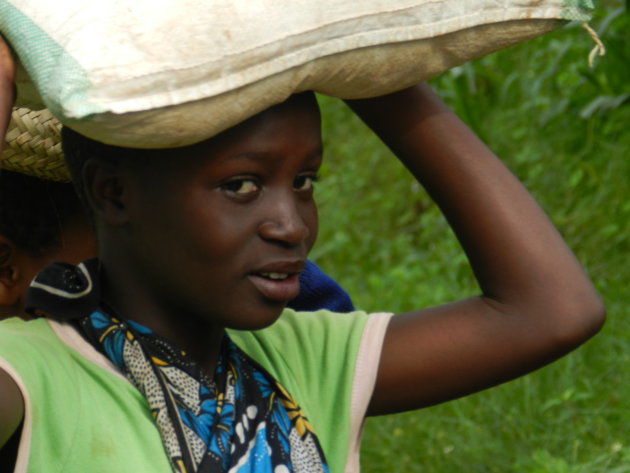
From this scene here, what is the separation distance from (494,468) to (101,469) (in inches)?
78.8

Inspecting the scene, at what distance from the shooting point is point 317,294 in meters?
2.69

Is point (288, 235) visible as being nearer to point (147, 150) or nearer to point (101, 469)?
point (147, 150)

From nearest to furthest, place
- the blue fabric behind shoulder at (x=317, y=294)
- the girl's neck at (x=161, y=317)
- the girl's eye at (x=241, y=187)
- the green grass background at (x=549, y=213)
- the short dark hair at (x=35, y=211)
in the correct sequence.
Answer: the girl's eye at (x=241, y=187) < the girl's neck at (x=161, y=317) < the short dark hair at (x=35, y=211) < the blue fabric behind shoulder at (x=317, y=294) < the green grass background at (x=549, y=213)

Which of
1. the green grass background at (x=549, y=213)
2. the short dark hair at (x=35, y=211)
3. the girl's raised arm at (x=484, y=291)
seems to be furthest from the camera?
the green grass background at (x=549, y=213)

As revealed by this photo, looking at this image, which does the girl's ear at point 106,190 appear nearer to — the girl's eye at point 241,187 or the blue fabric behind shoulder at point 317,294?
the girl's eye at point 241,187

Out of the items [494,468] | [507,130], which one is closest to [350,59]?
[494,468]

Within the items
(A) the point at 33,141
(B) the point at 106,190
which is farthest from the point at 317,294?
(B) the point at 106,190

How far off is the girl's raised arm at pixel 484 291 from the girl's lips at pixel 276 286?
34 cm

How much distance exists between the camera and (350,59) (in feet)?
6.03

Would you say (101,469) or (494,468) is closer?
(101,469)

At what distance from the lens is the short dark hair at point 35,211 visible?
2543 millimetres

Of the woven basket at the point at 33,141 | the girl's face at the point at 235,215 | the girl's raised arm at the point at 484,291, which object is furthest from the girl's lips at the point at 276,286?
the woven basket at the point at 33,141

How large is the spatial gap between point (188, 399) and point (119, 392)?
4.8 inches

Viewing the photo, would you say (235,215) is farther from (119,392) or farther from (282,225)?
(119,392)
